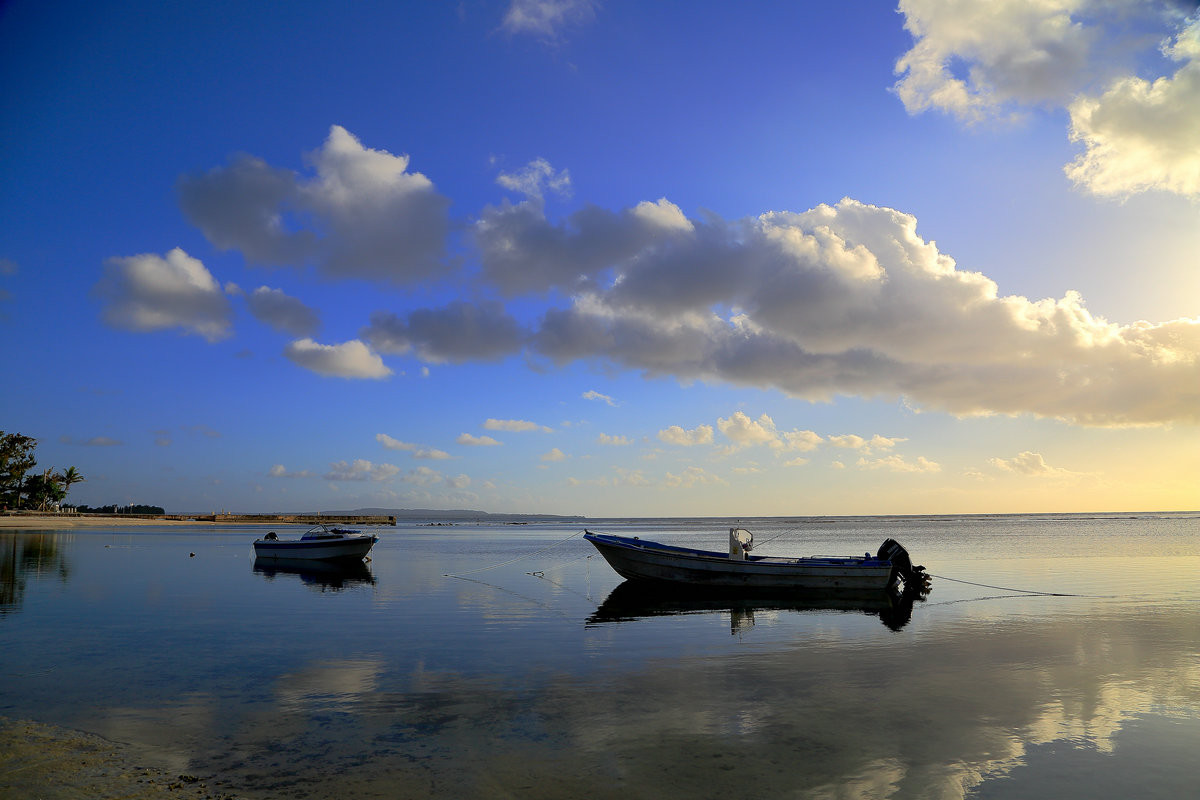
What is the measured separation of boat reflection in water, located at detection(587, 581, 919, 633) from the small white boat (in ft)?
64.5

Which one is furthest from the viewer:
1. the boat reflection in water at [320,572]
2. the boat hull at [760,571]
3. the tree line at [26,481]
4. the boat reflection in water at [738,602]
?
the tree line at [26,481]

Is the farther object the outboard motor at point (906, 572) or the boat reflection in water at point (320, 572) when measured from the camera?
the boat reflection in water at point (320, 572)

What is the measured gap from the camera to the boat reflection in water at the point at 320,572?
112 feet

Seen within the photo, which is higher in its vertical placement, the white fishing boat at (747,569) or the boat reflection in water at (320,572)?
the white fishing boat at (747,569)

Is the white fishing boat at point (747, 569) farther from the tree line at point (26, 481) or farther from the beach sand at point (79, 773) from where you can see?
the tree line at point (26, 481)

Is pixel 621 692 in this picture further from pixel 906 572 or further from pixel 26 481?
pixel 26 481

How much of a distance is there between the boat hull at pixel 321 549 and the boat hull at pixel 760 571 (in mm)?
20808

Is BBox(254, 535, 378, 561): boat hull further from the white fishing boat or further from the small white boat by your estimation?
the white fishing boat

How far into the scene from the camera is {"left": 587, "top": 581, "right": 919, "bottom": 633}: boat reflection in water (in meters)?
23.8

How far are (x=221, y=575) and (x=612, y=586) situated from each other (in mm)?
21450

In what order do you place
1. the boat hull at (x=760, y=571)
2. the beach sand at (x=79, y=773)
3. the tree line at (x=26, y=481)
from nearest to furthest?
the beach sand at (x=79, y=773) < the boat hull at (x=760, y=571) < the tree line at (x=26, y=481)

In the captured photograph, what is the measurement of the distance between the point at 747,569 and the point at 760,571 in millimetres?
550

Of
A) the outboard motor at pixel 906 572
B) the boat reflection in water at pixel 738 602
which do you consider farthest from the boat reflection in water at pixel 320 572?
the outboard motor at pixel 906 572

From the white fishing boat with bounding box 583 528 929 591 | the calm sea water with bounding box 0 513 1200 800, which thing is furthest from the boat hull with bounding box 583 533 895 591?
the calm sea water with bounding box 0 513 1200 800
